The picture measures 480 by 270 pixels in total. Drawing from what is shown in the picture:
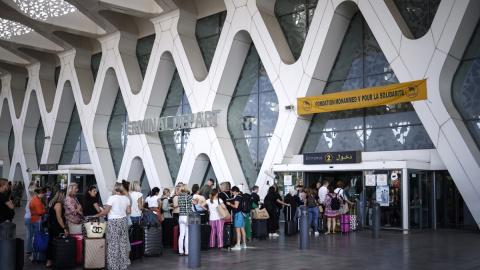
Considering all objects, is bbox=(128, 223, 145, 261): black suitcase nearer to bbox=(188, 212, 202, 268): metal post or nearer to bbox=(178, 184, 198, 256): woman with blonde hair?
bbox=(178, 184, 198, 256): woman with blonde hair

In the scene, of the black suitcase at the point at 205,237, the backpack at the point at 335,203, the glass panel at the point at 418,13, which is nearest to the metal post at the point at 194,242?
the black suitcase at the point at 205,237

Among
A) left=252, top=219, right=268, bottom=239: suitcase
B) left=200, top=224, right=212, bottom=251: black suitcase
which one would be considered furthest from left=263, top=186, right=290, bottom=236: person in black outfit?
left=200, top=224, right=212, bottom=251: black suitcase

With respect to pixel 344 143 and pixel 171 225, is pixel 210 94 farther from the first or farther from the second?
pixel 171 225

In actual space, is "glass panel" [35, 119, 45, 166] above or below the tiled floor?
above

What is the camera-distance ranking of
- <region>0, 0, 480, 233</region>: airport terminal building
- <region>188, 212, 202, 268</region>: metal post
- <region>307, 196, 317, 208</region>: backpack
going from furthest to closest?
<region>0, 0, 480, 233</region>: airport terminal building → <region>307, 196, 317, 208</region>: backpack → <region>188, 212, 202, 268</region>: metal post

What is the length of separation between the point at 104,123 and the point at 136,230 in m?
20.0

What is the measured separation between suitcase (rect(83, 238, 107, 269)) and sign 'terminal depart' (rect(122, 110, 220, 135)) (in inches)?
530

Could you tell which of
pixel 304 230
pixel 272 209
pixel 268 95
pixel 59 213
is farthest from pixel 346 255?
pixel 268 95

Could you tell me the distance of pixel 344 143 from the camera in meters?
19.2

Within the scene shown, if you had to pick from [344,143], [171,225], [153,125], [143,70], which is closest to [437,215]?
[344,143]

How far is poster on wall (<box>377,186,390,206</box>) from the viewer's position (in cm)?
1582

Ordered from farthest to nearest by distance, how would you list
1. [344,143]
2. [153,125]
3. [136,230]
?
1. [153,125]
2. [344,143]
3. [136,230]

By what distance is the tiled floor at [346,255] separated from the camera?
9.62 m

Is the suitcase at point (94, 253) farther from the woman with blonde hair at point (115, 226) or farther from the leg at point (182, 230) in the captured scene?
the leg at point (182, 230)
